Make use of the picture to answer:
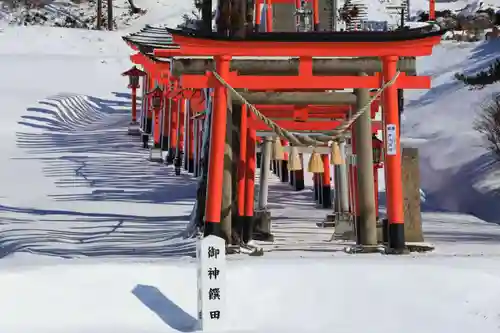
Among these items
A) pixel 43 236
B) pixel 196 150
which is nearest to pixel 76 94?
pixel 196 150

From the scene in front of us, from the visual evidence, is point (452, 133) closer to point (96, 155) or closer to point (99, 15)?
point (96, 155)

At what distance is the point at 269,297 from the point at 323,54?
3.47m

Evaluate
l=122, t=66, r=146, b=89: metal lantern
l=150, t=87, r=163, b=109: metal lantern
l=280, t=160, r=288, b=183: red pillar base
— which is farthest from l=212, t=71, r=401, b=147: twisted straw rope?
l=122, t=66, r=146, b=89: metal lantern

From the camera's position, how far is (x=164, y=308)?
7180mm

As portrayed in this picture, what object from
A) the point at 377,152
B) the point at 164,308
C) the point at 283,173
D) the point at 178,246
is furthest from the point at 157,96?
the point at 164,308

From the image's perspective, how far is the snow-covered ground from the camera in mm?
7148

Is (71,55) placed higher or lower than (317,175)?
higher

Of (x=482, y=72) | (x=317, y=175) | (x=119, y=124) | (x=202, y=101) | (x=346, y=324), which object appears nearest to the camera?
(x=346, y=324)

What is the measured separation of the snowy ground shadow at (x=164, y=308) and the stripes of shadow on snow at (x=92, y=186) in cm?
299

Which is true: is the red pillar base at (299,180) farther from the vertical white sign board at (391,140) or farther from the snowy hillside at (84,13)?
the snowy hillside at (84,13)

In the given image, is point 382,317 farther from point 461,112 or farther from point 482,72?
point 482,72

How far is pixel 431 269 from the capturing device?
7.65 meters

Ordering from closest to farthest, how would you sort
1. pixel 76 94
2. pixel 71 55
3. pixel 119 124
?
pixel 119 124, pixel 76 94, pixel 71 55

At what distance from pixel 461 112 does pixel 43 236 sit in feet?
54.8
